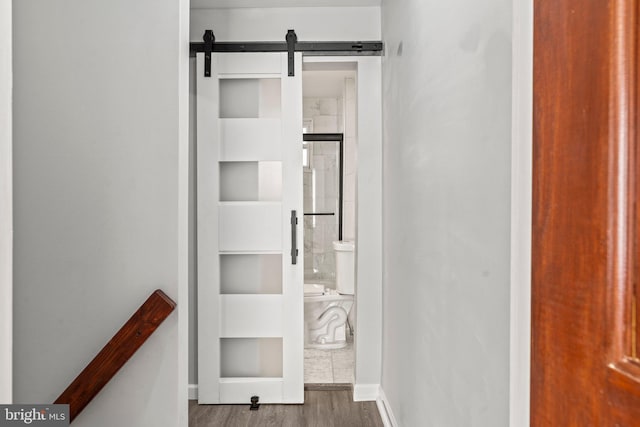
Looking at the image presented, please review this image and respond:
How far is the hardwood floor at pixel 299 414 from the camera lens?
265 centimetres

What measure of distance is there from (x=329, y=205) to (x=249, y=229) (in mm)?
2370

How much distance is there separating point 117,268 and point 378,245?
1599 mm

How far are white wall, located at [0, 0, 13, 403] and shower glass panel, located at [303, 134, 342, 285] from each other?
14.6ft

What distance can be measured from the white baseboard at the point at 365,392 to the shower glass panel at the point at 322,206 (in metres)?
2.31

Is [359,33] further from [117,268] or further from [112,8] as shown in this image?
[117,268]

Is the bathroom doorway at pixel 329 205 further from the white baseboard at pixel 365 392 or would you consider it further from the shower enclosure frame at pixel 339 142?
the white baseboard at pixel 365 392

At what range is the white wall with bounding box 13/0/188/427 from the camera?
1.88 meters

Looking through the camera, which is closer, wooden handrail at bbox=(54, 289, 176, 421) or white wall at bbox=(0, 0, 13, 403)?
white wall at bbox=(0, 0, 13, 403)

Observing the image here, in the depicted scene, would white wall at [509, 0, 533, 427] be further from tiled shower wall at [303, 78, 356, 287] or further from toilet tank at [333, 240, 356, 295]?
tiled shower wall at [303, 78, 356, 287]

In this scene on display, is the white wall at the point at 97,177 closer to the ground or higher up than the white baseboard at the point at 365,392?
higher up

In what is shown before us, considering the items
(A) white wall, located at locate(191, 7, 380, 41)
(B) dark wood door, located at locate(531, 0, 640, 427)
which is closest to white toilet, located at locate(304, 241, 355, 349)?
(A) white wall, located at locate(191, 7, 380, 41)

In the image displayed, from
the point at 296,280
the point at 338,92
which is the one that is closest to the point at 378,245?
the point at 296,280

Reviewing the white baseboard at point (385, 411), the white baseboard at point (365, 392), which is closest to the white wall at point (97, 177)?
the white baseboard at point (385, 411)

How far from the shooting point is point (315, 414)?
9.08ft
